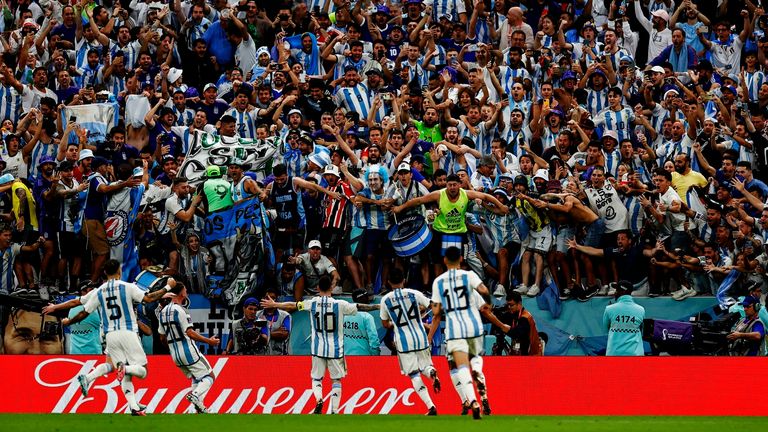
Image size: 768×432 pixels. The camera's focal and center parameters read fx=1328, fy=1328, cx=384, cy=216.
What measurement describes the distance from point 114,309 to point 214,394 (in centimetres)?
275

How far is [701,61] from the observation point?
25.1m

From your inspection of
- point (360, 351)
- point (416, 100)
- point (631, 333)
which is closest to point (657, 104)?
point (416, 100)

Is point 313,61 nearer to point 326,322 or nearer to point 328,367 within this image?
point 326,322

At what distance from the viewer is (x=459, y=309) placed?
52.5 ft

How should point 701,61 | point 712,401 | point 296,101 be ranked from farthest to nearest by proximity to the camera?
point 701,61 < point 296,101 < point 712,401

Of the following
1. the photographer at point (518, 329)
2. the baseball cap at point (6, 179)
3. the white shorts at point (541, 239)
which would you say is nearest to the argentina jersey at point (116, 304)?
the baseball cap at point (6, 179)

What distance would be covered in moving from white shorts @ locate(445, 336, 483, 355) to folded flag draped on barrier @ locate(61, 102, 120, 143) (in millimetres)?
9353

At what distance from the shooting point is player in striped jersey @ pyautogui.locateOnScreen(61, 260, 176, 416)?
669 inches

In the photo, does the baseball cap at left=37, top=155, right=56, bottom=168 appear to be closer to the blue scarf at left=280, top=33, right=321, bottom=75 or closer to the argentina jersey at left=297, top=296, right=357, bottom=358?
the blue scarf at left=280, top=33, right=321, bottom=75

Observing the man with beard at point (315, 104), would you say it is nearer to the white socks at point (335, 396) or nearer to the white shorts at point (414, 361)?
the white socks at point (335, 396)

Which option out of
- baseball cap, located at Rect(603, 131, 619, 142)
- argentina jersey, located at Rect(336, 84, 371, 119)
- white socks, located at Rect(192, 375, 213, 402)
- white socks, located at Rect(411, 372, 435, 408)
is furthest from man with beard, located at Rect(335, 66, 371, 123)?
white socks, located at Rect(411, 372, 435, 408)

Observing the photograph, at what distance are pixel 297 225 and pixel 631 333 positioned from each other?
5.56 meters

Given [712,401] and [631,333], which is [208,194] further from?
[712,401]

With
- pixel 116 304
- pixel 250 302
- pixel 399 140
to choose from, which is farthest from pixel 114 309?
pixel 399 140
